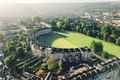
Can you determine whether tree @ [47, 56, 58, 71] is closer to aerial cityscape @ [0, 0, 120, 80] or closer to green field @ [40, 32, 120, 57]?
aerial cityscape @ [0, 0, 120, 80]

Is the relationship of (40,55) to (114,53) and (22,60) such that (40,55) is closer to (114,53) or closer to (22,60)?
(22,60)

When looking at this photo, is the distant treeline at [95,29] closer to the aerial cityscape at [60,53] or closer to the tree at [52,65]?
the aerial cityscape at [60,53]

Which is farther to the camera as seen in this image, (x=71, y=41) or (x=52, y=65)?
(x=71, y=41)

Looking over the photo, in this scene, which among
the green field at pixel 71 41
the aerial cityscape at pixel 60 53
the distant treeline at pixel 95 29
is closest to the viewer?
the aerial cityscape at pixel 60 53

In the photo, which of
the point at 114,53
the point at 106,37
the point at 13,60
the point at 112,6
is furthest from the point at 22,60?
the point at 112,6

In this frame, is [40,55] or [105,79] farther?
[40,55]

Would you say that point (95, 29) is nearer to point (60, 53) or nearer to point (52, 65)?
point (60, 53)

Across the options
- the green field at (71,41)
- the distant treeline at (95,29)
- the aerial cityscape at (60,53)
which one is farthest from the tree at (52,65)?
the distant treeline at (95,29)

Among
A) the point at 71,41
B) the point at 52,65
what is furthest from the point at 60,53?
the point at 71,41
